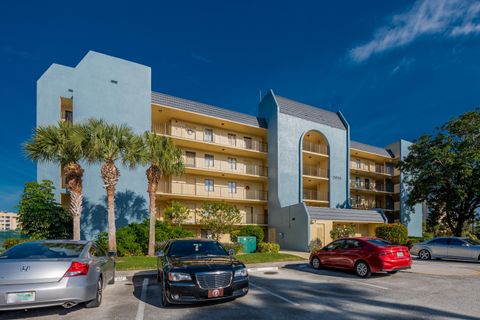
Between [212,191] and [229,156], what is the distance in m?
3.73

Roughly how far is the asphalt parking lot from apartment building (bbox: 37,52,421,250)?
1212 centimetres

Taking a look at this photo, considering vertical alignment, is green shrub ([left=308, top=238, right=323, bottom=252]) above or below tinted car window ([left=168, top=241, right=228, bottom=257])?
below

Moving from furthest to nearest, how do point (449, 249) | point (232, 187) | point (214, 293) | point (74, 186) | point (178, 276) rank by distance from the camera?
point (232, 187) → point (449, 249) → point (74, 186) → point (178, 276) → point (214, 293)

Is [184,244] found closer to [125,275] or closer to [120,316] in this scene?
[120,316]

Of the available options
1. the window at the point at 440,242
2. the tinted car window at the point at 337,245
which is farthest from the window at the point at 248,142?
the tinted car window at the point at 337,245

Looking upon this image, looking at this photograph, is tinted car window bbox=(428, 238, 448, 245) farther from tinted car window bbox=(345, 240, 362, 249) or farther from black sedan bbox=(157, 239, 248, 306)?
black sedan bbox=(157, 239, 248, 306)

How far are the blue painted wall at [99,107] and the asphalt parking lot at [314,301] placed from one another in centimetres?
1039

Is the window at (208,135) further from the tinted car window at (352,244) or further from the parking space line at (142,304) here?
the parking space line at (142,304)

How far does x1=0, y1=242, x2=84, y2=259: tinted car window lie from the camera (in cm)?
608

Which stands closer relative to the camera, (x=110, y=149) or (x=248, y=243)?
(x=110, y=149)

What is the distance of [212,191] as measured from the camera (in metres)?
26.0

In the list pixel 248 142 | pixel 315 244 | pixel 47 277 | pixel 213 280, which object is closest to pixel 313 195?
pixel 248 142

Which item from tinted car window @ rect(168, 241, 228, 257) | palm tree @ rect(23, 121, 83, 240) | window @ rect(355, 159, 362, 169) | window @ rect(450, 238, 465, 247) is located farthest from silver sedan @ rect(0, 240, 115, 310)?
window @ rect(355, 159, 362, 169)

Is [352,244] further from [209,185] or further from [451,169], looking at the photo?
[451,169]
